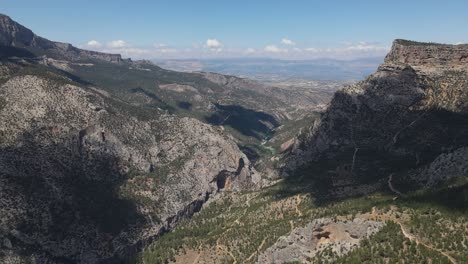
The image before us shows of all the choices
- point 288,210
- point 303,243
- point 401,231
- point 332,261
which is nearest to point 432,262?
point 401,231

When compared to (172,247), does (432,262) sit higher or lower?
higher

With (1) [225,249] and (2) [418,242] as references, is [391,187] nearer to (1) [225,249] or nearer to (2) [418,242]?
(2) [418,242]

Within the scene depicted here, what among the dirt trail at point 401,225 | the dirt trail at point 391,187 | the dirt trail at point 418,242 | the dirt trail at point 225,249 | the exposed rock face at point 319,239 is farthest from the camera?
the dirt trail at point 225,249

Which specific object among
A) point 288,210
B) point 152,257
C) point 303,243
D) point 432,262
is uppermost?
point 432,262

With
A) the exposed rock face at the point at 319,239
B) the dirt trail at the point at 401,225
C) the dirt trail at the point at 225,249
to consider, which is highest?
the dirt trail at the point at 401,225

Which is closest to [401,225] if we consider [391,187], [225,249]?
[391,187]

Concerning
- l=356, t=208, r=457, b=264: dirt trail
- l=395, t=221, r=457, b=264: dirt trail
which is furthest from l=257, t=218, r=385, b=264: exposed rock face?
l=395, t=221, r=457, b=264: dirt trail

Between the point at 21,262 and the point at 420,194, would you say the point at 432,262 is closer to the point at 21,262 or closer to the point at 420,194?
the point at 420,194

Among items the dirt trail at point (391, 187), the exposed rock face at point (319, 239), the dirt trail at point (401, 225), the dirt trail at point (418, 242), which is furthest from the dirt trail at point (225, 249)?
the dirt trail at point (418, 242)

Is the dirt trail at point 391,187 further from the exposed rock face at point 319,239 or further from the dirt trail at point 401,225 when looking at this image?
the exposed rock face at point 319,239
